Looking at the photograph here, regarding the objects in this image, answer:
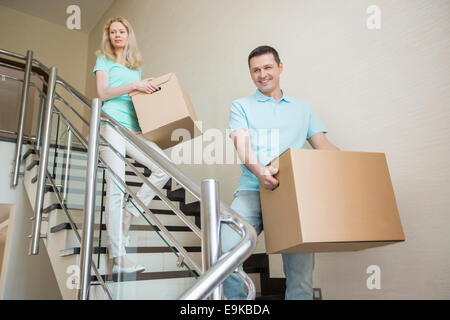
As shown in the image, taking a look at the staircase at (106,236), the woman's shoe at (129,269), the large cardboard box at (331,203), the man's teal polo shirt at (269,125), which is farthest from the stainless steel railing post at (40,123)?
the large cardboard box at (331,203)

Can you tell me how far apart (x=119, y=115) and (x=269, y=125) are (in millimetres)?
796

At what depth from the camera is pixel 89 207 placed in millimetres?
1467

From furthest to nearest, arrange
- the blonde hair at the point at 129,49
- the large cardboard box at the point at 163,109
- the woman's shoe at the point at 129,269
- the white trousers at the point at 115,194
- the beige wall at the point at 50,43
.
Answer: the beige wall at the point at 50,43 < the blonde hair at the point at 129,49 < the large cardboard box at the point at 163,109 < the white trousers at the point at 115,194 < the woman's shoe at the point at 129,269

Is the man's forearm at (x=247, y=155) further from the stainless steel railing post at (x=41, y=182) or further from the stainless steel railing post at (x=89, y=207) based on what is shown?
the stainless steel railing post at (x=41, y=182)

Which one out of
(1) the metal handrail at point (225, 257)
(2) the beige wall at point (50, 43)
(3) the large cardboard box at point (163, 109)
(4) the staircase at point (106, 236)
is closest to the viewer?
(1) the metal handrail at point (225, 257)

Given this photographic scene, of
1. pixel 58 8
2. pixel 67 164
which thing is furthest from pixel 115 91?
pixel 58 8

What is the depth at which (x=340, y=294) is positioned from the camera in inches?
72.1

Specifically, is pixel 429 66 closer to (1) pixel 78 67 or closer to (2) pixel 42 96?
(2) pixel 42 96

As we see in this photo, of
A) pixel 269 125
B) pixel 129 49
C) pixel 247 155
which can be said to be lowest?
pixel 247 155

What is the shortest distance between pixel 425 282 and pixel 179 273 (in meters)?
1.06

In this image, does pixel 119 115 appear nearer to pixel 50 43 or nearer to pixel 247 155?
pixel 247 155

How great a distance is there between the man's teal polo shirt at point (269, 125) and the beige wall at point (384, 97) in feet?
1.33

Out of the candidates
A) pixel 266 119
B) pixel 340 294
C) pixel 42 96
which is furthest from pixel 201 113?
pixel 340 294

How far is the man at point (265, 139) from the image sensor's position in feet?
4.66
